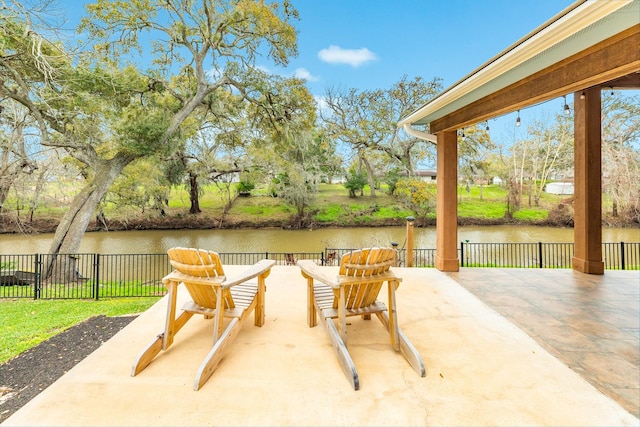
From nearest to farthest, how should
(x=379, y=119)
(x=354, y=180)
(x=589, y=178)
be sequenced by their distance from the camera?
(x=589, y=178), (x=379, y=119), (x=354, y=180)

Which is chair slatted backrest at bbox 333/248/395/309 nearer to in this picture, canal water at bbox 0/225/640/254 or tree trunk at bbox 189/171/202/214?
canal water at bbox 0/225/640/254

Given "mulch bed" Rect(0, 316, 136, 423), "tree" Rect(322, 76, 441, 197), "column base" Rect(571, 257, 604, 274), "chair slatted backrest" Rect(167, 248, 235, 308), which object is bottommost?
"mulch bed" Rect(0, 316, 136, 423)

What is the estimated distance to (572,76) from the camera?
2.72m

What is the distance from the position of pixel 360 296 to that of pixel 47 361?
326 centimetres

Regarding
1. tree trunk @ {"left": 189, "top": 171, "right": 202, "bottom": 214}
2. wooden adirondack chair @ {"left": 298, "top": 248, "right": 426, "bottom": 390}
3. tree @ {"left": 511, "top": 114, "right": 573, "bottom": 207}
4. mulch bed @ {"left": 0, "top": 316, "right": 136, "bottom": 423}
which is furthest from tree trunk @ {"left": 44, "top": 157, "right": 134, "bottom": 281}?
tree @ {"left": 511, "top": 114, "right": 573, "bottom": 207}

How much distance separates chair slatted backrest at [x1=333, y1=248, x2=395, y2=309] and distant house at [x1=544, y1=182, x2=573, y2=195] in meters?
26.7

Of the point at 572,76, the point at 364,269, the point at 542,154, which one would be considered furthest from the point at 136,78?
the point at 542,154

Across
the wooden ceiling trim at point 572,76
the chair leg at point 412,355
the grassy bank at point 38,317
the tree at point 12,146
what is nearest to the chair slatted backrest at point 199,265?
the chair leg at point 412,355

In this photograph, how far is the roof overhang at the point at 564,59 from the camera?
1999 millimetres

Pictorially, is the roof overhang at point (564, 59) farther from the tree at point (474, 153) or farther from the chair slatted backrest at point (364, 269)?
the tree at point (474, 153)

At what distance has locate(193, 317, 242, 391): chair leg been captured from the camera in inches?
80.9

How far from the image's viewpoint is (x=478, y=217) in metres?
20.5

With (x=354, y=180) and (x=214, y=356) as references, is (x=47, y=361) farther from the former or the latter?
(x=354, y=180)

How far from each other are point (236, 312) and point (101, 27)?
38.0ft
